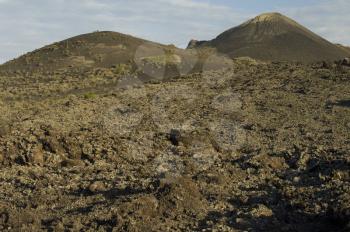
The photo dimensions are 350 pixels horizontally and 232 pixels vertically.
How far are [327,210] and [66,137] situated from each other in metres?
8.62

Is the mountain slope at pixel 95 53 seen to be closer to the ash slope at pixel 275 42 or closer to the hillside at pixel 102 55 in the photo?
the hillside at pixel 102 55

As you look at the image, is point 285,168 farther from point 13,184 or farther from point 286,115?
point 286,115

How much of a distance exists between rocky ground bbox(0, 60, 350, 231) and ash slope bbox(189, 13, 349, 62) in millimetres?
30325

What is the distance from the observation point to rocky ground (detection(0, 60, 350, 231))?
10062 mm

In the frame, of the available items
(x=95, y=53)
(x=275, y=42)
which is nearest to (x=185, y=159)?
(x=95, y=53)

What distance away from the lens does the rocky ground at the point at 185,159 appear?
33.0 feet

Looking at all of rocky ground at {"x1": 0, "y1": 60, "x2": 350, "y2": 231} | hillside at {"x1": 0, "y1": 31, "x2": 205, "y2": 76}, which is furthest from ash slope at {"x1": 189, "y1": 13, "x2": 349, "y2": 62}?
rocky ground at {"x1": 0, "y1": 60, "x2": 350, "y2": 231}

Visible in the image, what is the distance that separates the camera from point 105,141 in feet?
54.7

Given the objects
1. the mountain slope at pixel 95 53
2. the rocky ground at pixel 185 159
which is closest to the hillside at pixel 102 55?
the mountain slope at pixel 95 53

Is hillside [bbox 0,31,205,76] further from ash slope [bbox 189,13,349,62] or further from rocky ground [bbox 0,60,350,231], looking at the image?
rocky ground [bbox 0,60,350,231]

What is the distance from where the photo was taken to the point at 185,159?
47.8 feet

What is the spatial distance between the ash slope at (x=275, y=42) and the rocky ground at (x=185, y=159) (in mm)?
30325

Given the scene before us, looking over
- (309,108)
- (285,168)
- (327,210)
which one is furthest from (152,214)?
(309,108)

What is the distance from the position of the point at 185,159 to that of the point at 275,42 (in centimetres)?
5079
